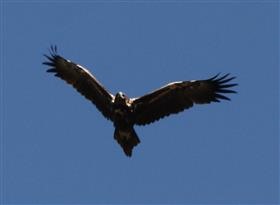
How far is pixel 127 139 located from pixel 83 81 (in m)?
2.46

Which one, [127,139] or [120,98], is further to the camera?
[120,98]

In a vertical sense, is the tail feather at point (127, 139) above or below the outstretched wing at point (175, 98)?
below

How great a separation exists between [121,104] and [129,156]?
1.38 m

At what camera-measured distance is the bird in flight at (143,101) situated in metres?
25.0

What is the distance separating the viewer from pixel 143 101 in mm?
25469

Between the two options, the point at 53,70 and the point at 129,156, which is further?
the point at 53,70

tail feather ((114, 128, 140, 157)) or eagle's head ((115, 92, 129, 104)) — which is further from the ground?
eagle's head ((115, 92, 129, 104))

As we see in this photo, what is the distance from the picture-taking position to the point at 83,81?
1038 inches

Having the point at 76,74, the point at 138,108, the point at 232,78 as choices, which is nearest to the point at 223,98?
the point at 232,78

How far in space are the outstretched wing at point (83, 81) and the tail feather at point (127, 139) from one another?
3.35 ft

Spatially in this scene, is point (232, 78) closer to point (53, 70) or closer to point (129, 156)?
point (129, 156)

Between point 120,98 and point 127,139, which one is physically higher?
point 120,98

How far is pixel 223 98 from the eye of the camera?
25250 mm

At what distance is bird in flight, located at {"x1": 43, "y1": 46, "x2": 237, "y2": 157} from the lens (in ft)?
81.9
